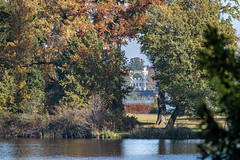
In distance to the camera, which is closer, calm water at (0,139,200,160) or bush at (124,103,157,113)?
calm water at (0,139,200,160)

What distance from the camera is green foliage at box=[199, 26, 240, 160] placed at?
795cm

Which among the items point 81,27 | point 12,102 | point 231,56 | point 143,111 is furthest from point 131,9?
point 231,56

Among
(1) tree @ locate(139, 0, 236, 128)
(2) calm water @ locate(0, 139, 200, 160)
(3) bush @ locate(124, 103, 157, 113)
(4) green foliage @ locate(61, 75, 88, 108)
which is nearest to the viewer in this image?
(2) calm water @ locate(0, 139, 200, 160)

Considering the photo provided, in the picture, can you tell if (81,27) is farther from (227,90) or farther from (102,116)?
(227,90)

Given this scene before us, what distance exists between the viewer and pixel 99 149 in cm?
2773

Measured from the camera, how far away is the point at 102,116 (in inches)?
1442

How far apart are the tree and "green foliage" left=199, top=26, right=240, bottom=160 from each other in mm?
24498

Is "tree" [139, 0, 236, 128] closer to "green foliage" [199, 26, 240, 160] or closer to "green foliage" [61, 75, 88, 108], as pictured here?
"green foliage" [61, 75, 88, 108]

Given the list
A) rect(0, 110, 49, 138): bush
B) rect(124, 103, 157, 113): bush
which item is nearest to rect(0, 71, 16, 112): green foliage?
rect(0, 110, 49, 138): bush

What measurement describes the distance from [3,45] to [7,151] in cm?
1813

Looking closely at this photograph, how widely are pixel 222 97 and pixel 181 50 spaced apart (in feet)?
85.0

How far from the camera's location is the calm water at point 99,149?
24.8 metres

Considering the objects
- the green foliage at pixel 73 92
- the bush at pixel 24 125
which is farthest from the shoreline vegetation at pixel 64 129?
the green foliage at pixel 73 92

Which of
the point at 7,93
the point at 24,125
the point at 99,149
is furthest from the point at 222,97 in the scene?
the point at 7,93
